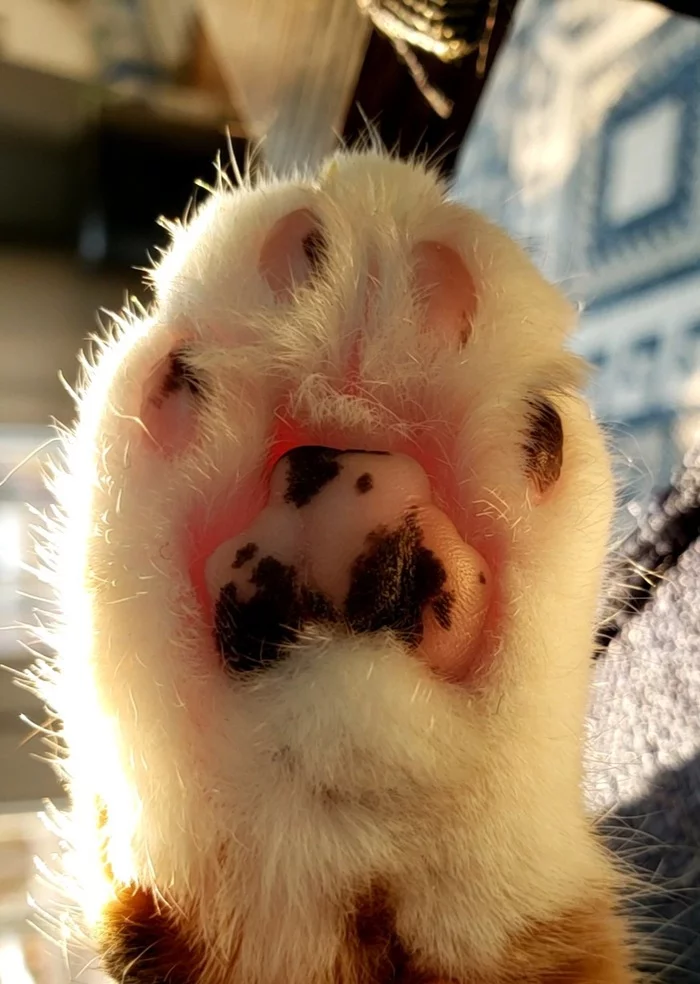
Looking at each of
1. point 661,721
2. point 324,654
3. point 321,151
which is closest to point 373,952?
point 324,654

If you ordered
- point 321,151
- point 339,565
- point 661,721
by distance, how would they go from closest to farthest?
point 339,565, point 661,721, point 321,151

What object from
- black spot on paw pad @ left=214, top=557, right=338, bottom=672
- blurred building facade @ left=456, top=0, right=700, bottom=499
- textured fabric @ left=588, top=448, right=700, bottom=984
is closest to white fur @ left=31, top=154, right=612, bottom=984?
black spot on paw pad @ left=214, top=557, right=338, bottom=672

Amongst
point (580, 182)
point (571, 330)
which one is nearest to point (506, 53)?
point (580, 182)

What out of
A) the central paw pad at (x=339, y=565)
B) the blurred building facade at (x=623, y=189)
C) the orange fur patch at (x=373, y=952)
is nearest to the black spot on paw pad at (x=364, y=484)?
the central paw pad at (x=339, y=565)

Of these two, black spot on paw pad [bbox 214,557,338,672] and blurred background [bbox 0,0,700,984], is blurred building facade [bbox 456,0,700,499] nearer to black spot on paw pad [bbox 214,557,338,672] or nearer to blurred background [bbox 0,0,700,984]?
blurred background [bbox 0,0,700,984]

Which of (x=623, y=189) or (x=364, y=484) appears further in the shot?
(x=623, y=189)

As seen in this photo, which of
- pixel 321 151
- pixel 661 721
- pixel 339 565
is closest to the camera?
pixel 339 565

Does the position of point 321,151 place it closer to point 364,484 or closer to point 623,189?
point 623,189
